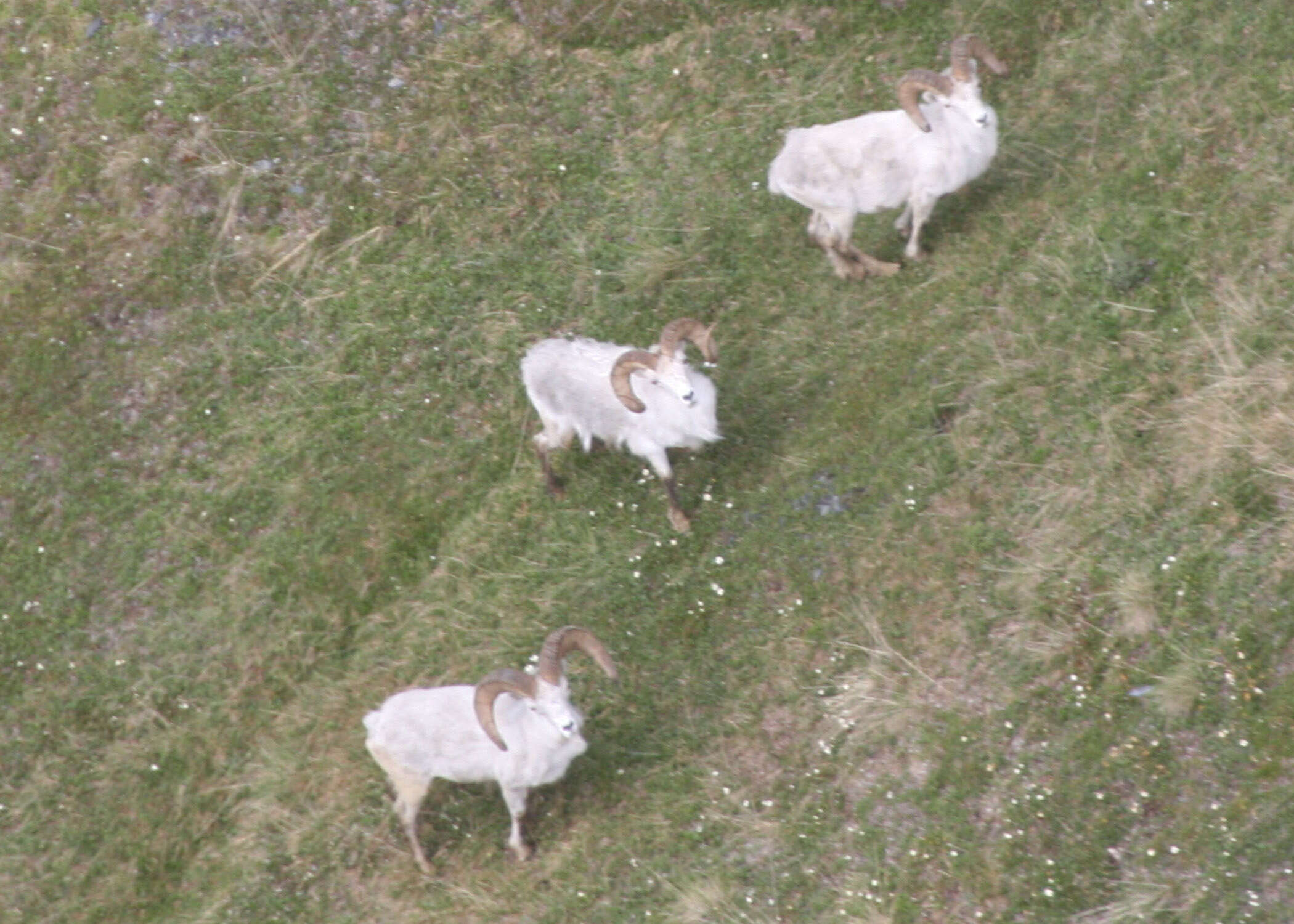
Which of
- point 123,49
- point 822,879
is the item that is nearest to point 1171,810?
point 822,879

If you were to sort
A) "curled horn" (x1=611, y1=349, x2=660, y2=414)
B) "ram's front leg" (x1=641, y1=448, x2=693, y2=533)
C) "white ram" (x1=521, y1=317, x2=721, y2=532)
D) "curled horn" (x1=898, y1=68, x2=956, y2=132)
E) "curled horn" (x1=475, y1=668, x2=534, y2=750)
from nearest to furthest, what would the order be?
"curled horn" (x1=475, y1=668, x2=534, y2=750) → "curled horn" (x1=611, y1=349, x2=660, y2=414) → "white ram" (x1=521, y1=317, x2=721, y2=532) → "ram's front leg" (x1=641, y1=448, x2=693, y2=533) → "curled horn" (x1=898, y1=68, x2=956, y2=132)

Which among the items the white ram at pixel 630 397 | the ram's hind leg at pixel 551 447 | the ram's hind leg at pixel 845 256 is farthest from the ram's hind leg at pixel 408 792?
the ram's hind leg at pixel 845 256

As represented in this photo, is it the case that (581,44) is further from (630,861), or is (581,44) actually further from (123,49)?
(630,861)

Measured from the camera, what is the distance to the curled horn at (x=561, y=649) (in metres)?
9.73

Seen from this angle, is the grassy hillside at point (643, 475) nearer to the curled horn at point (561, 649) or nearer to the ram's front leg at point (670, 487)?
the ram's front leg at point (670, 487)

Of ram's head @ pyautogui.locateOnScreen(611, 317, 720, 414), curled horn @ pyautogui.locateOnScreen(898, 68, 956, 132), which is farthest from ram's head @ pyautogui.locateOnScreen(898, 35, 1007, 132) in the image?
ram's head @ pyautogui.locateOnScreen(611, 317, 720, 414)

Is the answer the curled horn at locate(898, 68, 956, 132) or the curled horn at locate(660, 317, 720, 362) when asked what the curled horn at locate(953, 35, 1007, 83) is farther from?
the curled horn at locate(660, 317, 720, 362)

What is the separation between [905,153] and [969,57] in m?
1.11

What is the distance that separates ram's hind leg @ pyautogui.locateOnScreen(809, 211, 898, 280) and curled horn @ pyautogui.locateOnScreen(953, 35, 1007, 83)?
5.29 feet

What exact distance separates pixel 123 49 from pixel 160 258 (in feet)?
10.2

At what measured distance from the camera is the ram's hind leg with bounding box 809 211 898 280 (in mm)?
12609

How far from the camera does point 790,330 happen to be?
1273 centimetres

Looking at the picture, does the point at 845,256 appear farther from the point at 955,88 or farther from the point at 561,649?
the point at 561,649

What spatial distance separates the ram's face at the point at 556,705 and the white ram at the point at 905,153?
5297 mm
